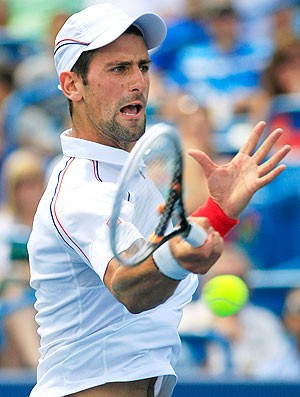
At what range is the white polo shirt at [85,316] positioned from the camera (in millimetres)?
3078

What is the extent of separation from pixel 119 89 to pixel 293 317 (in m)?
3.37

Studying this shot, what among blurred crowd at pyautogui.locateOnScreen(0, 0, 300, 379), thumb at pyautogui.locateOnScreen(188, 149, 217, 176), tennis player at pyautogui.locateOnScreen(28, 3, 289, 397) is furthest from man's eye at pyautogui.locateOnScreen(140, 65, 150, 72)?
blurred crowd at pyautogui.locateOnScreen(0, 0, 300, 379)

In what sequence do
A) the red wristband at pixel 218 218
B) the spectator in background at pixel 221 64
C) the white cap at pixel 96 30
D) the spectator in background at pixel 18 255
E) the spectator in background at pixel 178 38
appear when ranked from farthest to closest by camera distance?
the spectator in background at pixel 178 38 < the spectator in background at pixel 221 64 < the spectator in background at pixel 18 255 < the white cap at pixel 96 30 < the red wristband at pixel 218 218

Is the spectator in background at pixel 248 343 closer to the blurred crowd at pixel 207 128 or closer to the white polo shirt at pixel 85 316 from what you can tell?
the blurred crowd at pixel 207 128

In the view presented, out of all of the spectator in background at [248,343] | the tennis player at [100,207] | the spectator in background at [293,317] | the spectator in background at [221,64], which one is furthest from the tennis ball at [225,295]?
the tennis player at [100,207]

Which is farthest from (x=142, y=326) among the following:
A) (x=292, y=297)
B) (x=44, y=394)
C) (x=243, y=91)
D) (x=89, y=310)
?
(x=243, y=91)

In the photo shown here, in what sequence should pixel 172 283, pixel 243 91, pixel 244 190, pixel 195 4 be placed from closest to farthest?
pixel 172 283
pixel 244 190
pixel 243 91
pixel 195 4

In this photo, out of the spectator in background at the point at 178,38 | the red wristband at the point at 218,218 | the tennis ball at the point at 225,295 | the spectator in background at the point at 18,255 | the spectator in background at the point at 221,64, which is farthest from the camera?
the spectator in background at the point at 178,38

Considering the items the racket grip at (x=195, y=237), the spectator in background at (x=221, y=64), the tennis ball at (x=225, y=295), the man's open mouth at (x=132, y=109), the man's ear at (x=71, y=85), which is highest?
the man's ear at (x=71, y=85)

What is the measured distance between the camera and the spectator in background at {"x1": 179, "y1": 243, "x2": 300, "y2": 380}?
19.6ft

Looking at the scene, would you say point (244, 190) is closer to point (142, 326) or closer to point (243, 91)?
point (142, 326)

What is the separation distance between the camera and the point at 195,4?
9.43 meters

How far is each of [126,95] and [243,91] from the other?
543cm

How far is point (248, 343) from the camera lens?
20.0ft
